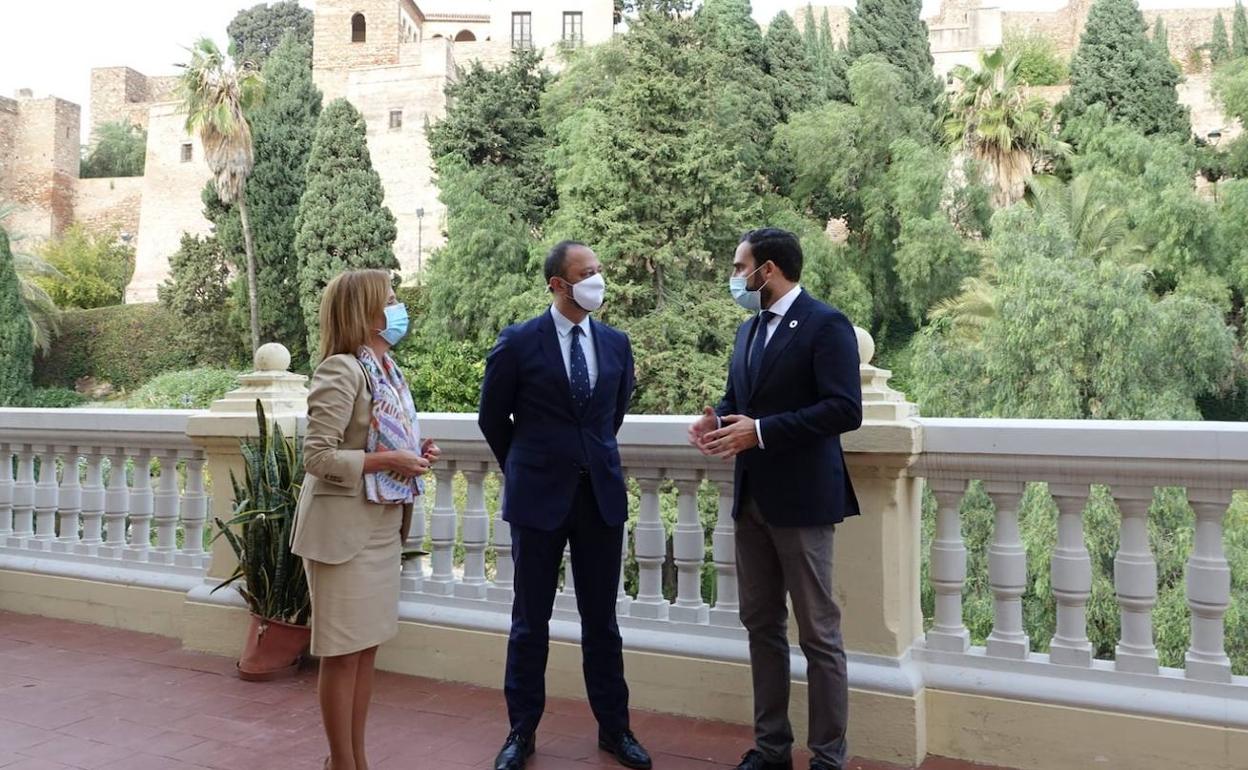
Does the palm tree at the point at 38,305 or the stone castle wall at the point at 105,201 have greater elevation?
the stone castle wall at the point at 105,201

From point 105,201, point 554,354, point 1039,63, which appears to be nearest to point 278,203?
point 105,201

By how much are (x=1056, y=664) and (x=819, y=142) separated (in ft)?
89.4

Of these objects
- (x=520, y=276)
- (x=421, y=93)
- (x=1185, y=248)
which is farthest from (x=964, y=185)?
(x=421, y=93)

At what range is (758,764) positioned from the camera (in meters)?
3.11

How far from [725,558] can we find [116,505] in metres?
3.06

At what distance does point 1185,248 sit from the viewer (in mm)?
24641

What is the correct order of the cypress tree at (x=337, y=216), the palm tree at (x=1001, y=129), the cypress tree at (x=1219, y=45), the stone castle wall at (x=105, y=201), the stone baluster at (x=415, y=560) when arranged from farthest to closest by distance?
the stone castle wall at (x=105, y=201) → the cypress tree at (x=1219, y=45) → the cypress tree at (x=337, y=216) → the palm tree at (x=1001, y=129) → the stone baluster at (x=415, y=560)

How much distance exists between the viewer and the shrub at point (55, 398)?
32625mm

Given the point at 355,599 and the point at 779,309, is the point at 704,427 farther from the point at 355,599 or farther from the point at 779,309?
the point at 355,599

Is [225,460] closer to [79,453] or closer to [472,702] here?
[79,453]

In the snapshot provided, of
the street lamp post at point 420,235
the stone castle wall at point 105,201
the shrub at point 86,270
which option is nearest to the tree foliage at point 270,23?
the stone castle wall at point 105,201

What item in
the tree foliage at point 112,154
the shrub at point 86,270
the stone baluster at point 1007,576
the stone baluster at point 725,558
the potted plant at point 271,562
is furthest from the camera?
the tree foliage at point 112,154

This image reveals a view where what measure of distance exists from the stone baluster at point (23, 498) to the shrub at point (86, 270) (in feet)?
135

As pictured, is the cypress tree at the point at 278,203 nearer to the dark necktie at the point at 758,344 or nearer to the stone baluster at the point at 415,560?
the stone baluster at the point at 415,560
